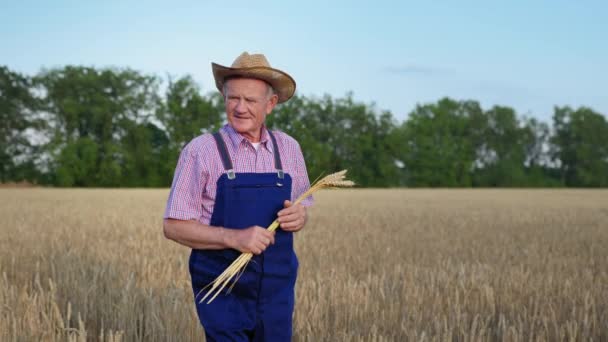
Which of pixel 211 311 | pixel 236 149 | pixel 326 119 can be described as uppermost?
pixel 326 119

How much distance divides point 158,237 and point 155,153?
44.8 m

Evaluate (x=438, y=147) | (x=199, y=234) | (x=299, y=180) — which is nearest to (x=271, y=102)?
(x=299, y=180)

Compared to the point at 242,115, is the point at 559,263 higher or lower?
lower

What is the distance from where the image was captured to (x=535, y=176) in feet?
223

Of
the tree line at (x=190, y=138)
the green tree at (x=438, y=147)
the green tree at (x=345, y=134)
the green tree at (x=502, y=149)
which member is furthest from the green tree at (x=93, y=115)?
the green tree at (x=502, y=149)

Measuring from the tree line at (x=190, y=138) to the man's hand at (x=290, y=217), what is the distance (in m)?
46.5

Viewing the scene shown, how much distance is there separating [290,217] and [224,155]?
38cm

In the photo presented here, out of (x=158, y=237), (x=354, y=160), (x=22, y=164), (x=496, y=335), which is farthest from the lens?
(x=354, y=160)

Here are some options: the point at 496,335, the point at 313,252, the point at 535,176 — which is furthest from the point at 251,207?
the point at 535,176

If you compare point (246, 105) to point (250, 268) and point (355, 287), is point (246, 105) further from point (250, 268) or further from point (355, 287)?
point (355, 287)

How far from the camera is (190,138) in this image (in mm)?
52375

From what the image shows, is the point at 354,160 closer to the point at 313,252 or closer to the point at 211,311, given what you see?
the point at 313,252

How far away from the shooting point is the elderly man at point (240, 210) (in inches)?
98.2

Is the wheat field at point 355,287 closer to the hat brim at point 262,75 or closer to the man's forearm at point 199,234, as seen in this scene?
the man's forearm at point 199,234
